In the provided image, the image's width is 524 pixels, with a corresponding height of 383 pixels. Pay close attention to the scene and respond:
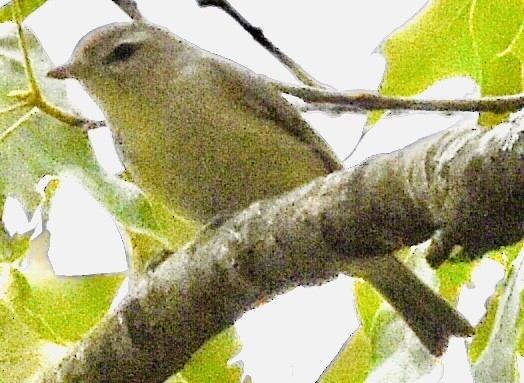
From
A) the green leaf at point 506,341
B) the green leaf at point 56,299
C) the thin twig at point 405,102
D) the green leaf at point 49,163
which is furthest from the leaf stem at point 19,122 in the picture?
the green leaf at point 506,341

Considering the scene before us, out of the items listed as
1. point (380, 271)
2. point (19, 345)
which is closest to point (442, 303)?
point (380, 271)

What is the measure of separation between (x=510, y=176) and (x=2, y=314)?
519mm

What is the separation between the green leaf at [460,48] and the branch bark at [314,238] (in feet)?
0.56

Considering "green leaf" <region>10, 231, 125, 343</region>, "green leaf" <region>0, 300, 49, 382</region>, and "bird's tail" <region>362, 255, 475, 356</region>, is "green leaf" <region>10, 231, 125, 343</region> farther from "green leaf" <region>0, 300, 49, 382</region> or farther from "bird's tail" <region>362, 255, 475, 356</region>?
"bird's tail" <region>362, 255, 475, 356</region>

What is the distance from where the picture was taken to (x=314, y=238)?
48 cm

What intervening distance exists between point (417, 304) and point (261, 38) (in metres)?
0.28

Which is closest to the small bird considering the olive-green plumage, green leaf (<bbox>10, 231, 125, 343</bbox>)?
the olive-green plumage

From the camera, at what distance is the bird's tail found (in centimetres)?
72

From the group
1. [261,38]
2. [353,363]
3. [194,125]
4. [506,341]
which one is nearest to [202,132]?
[194,125]

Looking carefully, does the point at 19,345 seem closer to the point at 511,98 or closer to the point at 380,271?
the point at 380,271

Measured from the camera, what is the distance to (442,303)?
0.75 metres

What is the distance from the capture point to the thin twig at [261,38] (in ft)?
2.25

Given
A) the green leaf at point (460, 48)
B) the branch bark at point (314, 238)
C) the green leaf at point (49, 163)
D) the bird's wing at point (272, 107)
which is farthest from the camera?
the bird's wing at point (272, 107)

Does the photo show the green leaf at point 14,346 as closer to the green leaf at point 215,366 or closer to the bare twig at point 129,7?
the green leaf at point 215,366
